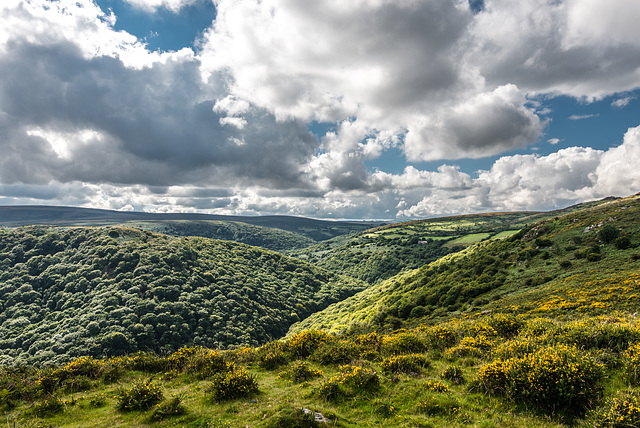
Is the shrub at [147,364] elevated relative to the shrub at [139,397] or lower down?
lower down

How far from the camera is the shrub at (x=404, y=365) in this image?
579 inches

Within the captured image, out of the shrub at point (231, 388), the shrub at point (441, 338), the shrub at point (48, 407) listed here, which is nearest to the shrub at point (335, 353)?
the shrub at point (231, 388)

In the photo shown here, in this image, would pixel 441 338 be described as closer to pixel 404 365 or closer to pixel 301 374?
pixel 404 365

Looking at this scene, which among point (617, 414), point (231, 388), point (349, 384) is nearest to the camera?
point (617, 414)

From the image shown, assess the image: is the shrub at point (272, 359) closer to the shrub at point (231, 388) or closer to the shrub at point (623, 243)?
the shrub at point (231, 388)

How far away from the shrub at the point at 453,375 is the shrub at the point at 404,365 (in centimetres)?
148

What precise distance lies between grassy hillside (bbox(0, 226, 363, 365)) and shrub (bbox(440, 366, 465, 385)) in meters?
76.5

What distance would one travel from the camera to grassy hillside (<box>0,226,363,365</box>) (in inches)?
3209

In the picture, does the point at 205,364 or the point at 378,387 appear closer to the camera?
the point at 378,387

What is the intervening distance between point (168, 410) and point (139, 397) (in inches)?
90.5

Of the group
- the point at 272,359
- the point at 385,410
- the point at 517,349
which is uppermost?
the point at 517,349

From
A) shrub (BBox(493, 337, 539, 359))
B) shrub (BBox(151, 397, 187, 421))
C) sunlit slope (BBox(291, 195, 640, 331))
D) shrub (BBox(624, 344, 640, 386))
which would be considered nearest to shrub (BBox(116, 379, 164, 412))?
shrub (BBox(151, 397, 187, 421))

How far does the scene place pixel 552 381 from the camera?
988 centimetres

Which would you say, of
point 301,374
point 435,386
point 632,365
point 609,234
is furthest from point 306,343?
point 609,234
